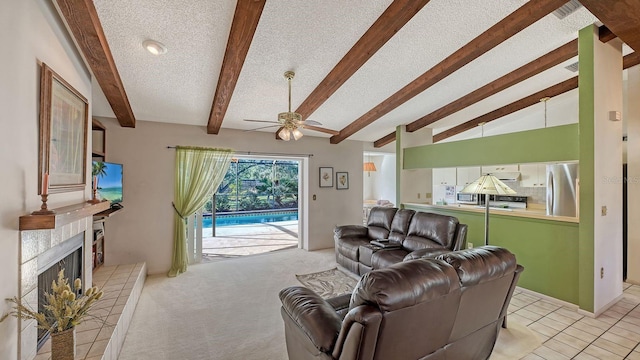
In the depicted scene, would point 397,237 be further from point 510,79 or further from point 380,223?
point 510,79

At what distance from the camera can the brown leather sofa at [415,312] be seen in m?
1.22

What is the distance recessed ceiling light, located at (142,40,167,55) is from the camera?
7.97ft

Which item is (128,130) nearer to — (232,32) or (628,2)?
(232,32)

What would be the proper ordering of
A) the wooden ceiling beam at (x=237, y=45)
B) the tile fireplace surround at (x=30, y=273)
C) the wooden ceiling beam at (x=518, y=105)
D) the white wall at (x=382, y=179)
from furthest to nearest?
1. the white wall at (x=382, y=179)
2. the wooden ceiling beam at (x=518, y=105)
3. the wooden ceiling beam at (x=237, y=45)
4. the tile fireplace surround at (x=30, y=273)

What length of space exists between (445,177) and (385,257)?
484 cm

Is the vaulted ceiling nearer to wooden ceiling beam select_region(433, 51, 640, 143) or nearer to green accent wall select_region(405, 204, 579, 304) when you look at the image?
wooden ceiling beam select_region(433, 51, 640, 143)

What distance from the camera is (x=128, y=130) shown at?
13.4 ft

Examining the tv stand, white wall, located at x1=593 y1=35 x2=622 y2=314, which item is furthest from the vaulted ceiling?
the tv stand

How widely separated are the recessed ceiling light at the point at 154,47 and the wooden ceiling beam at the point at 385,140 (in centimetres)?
475

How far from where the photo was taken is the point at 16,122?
5.09ft

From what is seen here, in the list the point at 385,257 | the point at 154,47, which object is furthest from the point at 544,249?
the point at 154,47

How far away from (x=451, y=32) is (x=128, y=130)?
15.2ft

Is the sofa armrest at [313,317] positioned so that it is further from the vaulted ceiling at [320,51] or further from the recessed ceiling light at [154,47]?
the recessed ceiling light at [154,47]

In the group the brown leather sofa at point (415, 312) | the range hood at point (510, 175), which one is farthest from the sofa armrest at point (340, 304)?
the range hood at point (510, 175)
